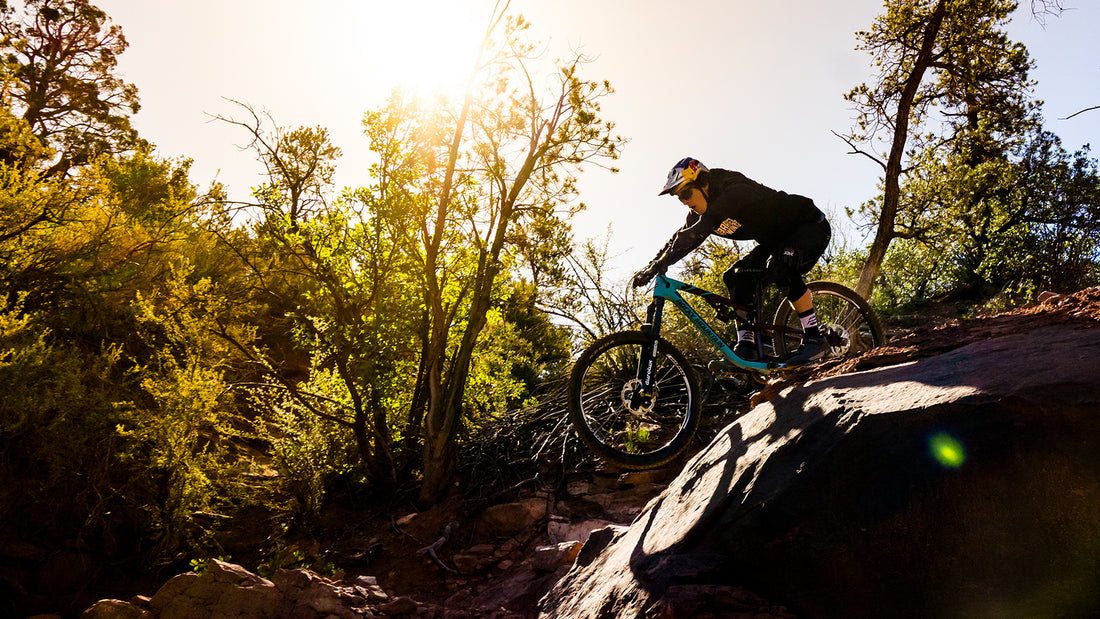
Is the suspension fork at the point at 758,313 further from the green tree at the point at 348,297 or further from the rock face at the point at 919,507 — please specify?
the green tree at the point at 348,297

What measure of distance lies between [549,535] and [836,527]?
3473mm

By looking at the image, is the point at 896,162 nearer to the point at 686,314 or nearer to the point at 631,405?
the point at 686,314

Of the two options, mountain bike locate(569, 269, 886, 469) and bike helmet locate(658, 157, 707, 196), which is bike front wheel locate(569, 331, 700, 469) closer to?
mountain bike locate(569, 269, 886, 469)

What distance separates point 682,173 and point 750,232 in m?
0.70

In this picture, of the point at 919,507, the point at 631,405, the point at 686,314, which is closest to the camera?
the point at 919,507

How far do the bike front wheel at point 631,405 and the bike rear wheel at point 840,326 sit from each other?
870mm

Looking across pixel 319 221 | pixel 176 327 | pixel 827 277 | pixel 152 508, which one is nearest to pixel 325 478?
pixel 152 508

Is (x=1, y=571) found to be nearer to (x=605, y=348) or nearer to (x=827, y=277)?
(x=605, y=348)

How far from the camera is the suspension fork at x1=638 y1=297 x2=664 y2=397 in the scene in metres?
4.12

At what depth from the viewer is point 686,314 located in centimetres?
428

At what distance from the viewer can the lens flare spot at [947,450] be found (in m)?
2.13

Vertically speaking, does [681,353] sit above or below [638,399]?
above

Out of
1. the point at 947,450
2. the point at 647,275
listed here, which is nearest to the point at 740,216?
the point at 647,275

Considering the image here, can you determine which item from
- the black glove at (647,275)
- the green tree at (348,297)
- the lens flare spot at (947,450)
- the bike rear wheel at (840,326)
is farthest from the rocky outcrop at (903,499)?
the green tree at (348,297)
